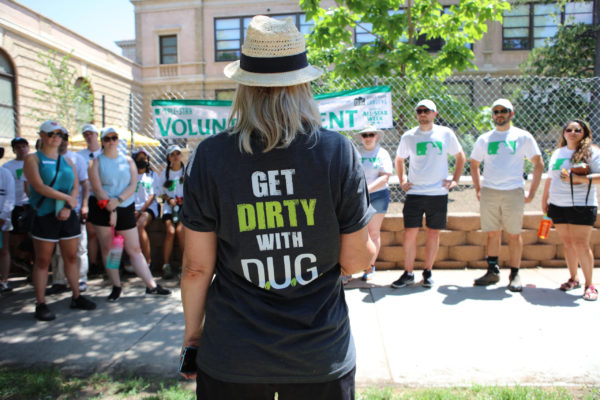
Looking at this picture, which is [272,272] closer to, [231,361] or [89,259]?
[231,361]

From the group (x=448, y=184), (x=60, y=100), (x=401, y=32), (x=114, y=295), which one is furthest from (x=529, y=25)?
(x=114, y=295)

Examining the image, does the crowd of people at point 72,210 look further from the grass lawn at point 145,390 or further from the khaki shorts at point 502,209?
the khaki shorts at point 502,209

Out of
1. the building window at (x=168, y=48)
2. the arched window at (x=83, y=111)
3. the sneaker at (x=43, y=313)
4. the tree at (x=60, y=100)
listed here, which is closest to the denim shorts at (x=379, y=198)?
the sneaker at (x=43, y=313)

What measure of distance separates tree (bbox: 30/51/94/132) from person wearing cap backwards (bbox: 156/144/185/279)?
13.1 metres

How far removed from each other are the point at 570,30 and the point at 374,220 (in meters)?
16.4

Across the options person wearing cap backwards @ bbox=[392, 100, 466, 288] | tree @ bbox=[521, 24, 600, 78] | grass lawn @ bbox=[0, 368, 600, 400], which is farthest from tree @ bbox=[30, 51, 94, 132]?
tree @ bbox=[521, 24, 600, 78]

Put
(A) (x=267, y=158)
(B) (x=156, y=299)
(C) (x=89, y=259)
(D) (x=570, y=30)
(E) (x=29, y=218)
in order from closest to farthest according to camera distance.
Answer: (A) (x=267, y=158), (E) (x=29, y=218), (B) (x=156, y=299), (C) (x=89, y=259), (D) (x=570, y=30)

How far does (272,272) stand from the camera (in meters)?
1.42

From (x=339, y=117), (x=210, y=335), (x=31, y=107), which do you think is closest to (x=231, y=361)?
(x=210, y=335)

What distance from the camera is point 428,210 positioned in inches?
202

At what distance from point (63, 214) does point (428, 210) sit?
4.06 metres

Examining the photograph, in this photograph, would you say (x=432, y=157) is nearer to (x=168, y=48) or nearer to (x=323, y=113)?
(x=323, y=113)

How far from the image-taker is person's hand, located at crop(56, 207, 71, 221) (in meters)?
4.36

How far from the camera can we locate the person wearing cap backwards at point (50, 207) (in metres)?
4.29
